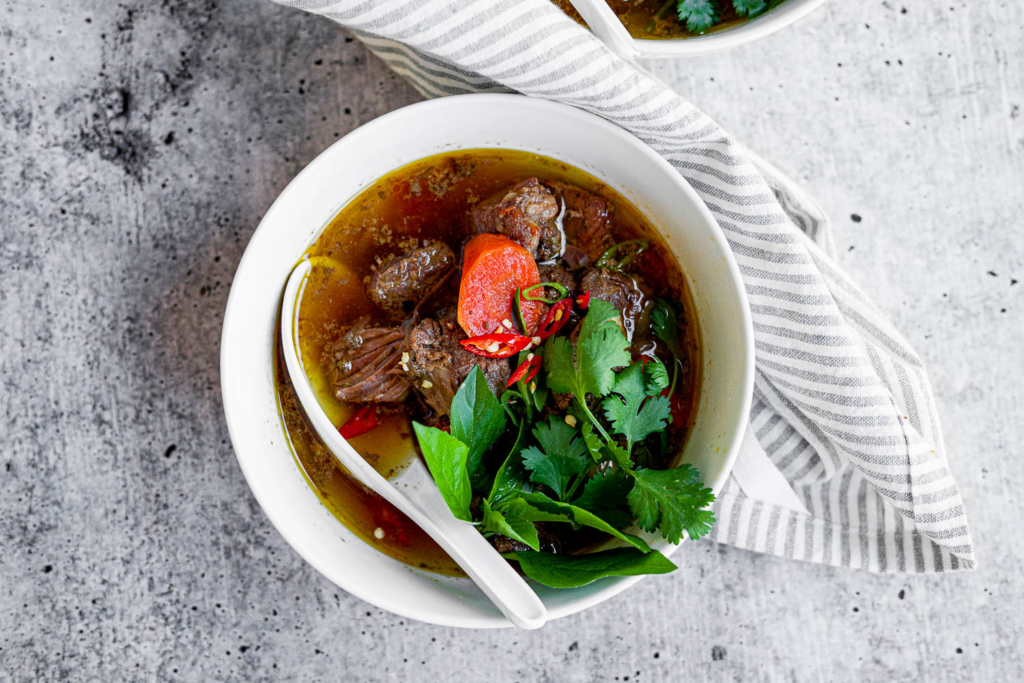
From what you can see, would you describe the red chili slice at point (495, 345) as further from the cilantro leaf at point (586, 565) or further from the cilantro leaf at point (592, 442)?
the cilantro leaf at point (586, 565)

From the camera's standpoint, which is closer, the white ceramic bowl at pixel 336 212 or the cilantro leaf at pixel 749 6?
the white ceramic bowl at pixel 336 212

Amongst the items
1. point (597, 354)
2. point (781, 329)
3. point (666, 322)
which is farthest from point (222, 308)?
point (781, 329)

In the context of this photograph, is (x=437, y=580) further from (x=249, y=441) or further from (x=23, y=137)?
(x=23, y=137)

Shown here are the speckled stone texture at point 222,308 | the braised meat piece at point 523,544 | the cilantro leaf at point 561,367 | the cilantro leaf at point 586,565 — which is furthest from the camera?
the speckled stone texture at point 222,308

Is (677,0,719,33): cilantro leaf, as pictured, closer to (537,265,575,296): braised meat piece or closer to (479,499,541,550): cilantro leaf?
(537,265,575,296): braised meat piece

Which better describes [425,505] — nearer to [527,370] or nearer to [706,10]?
[527,370]

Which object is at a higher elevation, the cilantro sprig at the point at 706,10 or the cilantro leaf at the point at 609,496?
the cilantro sprig at the point at 706,10

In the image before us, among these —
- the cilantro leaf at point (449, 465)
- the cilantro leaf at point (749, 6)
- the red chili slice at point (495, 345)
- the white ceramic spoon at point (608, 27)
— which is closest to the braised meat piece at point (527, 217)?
the red chili slice at point (495, 345)

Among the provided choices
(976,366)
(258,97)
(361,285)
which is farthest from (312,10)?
(976,366)
